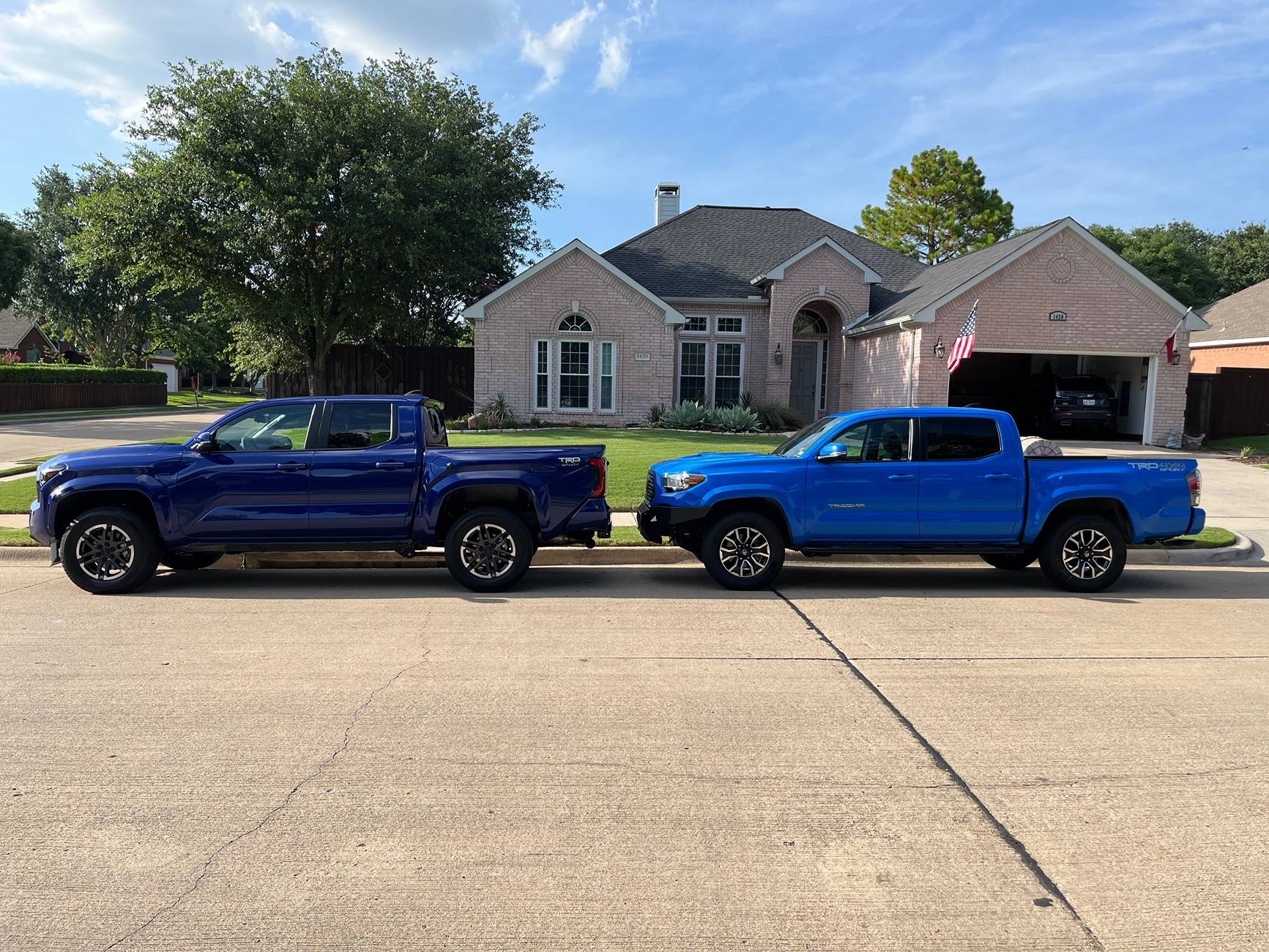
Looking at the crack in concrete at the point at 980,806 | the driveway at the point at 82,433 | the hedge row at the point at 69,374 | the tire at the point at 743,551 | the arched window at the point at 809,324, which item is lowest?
the crack in concrete at the point at 980,806

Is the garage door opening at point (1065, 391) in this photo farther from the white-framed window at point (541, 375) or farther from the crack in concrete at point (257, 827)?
the crack in concrete at point (257, 827)

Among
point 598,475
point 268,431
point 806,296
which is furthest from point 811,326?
point 268,431

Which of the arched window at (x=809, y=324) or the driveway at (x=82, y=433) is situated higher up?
the arched window at (x=809, y=324)

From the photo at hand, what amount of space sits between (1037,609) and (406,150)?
77.6 feet

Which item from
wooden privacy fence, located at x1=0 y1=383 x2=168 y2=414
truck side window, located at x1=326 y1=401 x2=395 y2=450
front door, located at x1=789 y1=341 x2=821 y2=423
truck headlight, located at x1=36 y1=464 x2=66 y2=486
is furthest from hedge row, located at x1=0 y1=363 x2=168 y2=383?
truck side window, located at x1=326 y1=401 x2=395 y2=450

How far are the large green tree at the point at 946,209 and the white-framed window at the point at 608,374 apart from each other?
2984 cm

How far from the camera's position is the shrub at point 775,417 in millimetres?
24484

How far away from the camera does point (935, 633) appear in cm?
701

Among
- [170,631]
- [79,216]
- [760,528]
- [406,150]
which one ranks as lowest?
[170,631]

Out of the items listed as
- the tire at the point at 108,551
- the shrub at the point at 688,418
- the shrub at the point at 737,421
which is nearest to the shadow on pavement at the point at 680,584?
the tire at the point at 108,551

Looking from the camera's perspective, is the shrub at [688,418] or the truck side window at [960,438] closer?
the truck side window at [960,438]

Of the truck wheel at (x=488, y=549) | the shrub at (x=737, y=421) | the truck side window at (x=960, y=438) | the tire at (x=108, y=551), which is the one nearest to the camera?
the tire at (x=108, y=551)

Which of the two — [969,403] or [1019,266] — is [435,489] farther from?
[969,403]

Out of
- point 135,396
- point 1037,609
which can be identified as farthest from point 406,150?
point 135,396
